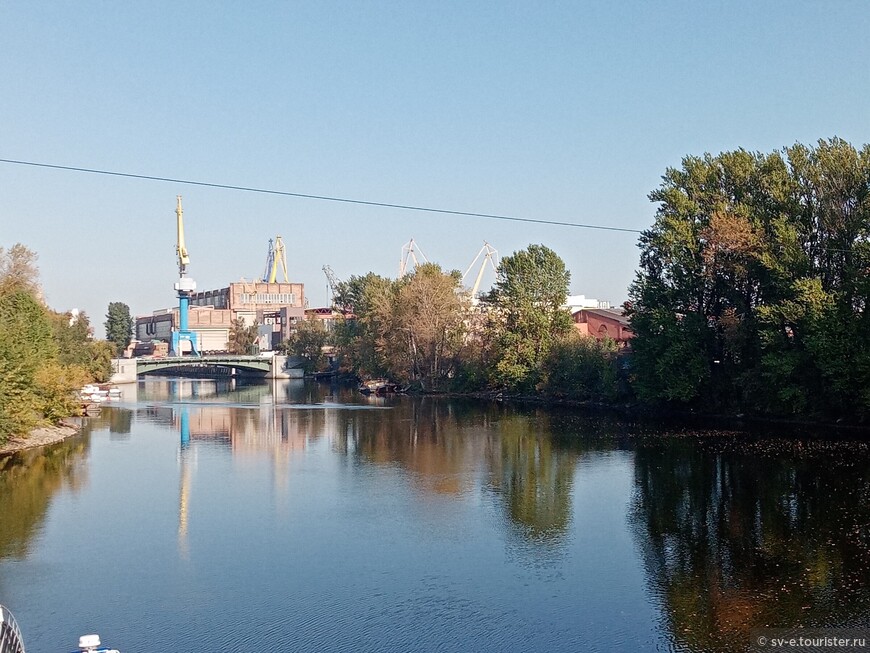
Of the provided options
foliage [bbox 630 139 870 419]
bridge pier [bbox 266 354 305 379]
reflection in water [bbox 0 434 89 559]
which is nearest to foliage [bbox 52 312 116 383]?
bridge pier [bbox 266 354 305 379]

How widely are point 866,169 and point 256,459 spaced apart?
2949 cm

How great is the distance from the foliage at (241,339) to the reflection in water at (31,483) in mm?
84098

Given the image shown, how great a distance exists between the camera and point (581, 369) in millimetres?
57281

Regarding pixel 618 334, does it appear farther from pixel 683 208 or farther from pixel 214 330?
pixel 214 330

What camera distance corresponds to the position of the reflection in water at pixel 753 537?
15461 mm

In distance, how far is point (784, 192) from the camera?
40938 millimetres

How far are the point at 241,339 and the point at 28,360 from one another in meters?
89.9

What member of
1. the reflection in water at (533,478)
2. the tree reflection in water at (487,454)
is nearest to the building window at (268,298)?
the tree reflection in water at (487,454)

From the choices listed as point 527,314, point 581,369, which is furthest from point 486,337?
point 581,369

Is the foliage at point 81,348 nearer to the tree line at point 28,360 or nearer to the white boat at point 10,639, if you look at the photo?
the tree line at point 28,360

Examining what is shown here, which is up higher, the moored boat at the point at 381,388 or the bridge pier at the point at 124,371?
the bridge pier at the point at 124,371

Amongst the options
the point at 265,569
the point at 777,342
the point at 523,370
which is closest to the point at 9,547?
the point at 265,569

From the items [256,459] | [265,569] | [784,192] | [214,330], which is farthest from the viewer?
[214,330]

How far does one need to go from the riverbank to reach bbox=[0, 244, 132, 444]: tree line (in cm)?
51
